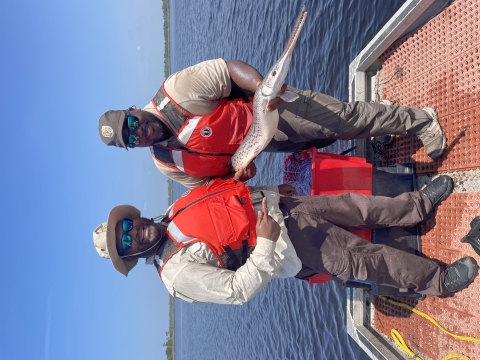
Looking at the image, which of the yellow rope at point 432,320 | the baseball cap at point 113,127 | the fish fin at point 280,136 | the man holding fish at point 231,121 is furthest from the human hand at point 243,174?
the yellow rope at point 432,320

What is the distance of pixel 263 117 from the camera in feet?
12.2

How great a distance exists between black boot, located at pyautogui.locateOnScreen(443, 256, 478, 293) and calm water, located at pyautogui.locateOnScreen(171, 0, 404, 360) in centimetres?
361

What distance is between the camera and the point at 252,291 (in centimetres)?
325

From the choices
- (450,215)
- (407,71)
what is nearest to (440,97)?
(407,71)

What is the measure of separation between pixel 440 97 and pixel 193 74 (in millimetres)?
2934

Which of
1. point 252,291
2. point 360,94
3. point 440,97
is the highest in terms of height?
point 360,94

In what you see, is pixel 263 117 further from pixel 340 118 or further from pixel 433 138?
pixel 433 138

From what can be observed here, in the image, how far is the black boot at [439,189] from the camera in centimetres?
415

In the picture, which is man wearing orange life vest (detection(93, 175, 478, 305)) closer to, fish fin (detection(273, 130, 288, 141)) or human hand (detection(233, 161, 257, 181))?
human hand (detection(233, 161, 257, 181))

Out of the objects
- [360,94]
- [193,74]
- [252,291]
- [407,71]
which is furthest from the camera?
[360,94]

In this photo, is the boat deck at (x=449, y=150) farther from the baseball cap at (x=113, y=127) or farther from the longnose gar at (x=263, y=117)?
the baseball cap at (x=113, y=127)

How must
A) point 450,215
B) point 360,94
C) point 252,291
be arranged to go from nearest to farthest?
point 252,291
point 450,215
point 360,94

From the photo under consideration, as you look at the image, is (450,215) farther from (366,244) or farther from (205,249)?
(205,249)

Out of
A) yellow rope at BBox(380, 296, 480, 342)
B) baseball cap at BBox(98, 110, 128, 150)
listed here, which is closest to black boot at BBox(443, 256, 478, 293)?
yellow rope at BBox(380, 296, 480, 342)
